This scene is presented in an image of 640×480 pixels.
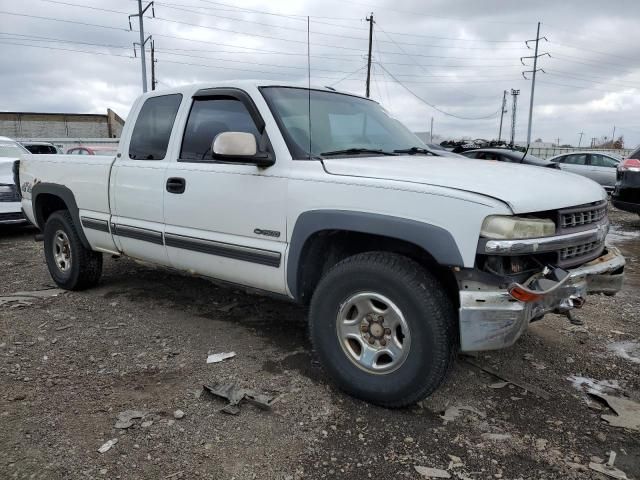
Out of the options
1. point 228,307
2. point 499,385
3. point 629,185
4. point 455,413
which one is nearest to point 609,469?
point 455,413

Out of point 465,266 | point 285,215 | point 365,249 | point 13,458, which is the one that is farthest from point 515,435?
point 13,458

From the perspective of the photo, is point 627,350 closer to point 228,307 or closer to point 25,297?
point 228,307

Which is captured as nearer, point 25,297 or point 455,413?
point 455,413

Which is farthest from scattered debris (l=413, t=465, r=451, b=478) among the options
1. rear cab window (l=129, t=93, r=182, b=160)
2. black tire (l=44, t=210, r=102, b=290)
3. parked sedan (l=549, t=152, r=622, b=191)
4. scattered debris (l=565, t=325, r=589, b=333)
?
parked sedan (l=549, t=152, r=622, b=191)

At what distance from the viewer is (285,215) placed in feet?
11.1

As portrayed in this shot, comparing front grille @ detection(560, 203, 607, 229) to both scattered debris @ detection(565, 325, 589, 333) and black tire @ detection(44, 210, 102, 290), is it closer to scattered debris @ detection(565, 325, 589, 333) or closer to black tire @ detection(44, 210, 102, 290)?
scattered debris @ detection(565, 325, 589, 333)

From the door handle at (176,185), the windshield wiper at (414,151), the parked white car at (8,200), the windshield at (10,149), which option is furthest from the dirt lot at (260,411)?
the windshield at (10,149)

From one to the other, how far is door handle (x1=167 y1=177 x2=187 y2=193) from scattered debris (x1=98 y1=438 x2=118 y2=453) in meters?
1.85

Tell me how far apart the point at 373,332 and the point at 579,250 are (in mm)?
1287

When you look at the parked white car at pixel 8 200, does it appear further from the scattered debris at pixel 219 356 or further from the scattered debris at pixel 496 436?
the scattered debris at pixel 496 436

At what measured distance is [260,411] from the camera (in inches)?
122

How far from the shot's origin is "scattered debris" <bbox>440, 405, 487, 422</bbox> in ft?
10.1

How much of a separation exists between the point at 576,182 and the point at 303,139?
5.65 ft

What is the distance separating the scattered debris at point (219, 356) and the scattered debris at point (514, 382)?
1.69m
